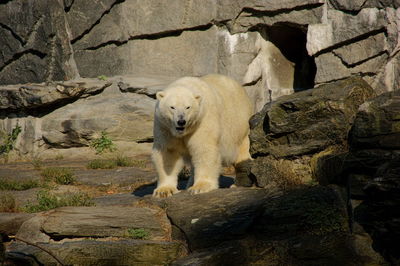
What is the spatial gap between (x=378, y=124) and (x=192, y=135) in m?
2.46

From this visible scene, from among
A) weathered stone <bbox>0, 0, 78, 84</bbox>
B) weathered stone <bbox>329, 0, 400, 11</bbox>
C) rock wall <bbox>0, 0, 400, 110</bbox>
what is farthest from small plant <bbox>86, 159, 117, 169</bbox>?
weathered stone <bbox>329, 0, 400, 11</bbox>

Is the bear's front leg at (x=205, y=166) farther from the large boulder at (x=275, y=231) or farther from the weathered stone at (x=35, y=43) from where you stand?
the weathered stone at (x=35, y=43)

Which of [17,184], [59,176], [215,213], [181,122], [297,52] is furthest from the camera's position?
[297,52]

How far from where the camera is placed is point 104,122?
43.4 feet

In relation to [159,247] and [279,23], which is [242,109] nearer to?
[159,247]

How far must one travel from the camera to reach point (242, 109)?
8.83 m

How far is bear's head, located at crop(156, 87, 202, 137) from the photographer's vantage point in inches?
294

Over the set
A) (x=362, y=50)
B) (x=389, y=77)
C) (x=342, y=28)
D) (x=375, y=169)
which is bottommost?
(x=375, y=169)

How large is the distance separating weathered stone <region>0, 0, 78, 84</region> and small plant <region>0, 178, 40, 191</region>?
4.60m

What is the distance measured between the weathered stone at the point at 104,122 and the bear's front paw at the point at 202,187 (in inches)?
229

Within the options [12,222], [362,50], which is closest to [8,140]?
[12,222]

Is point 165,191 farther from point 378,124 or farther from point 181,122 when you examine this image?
point 378,124

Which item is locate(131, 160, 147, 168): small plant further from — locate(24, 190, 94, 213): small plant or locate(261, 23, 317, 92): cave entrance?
locate(261, 23, 317, 92): cave entrance

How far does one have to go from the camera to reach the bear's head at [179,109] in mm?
7465
